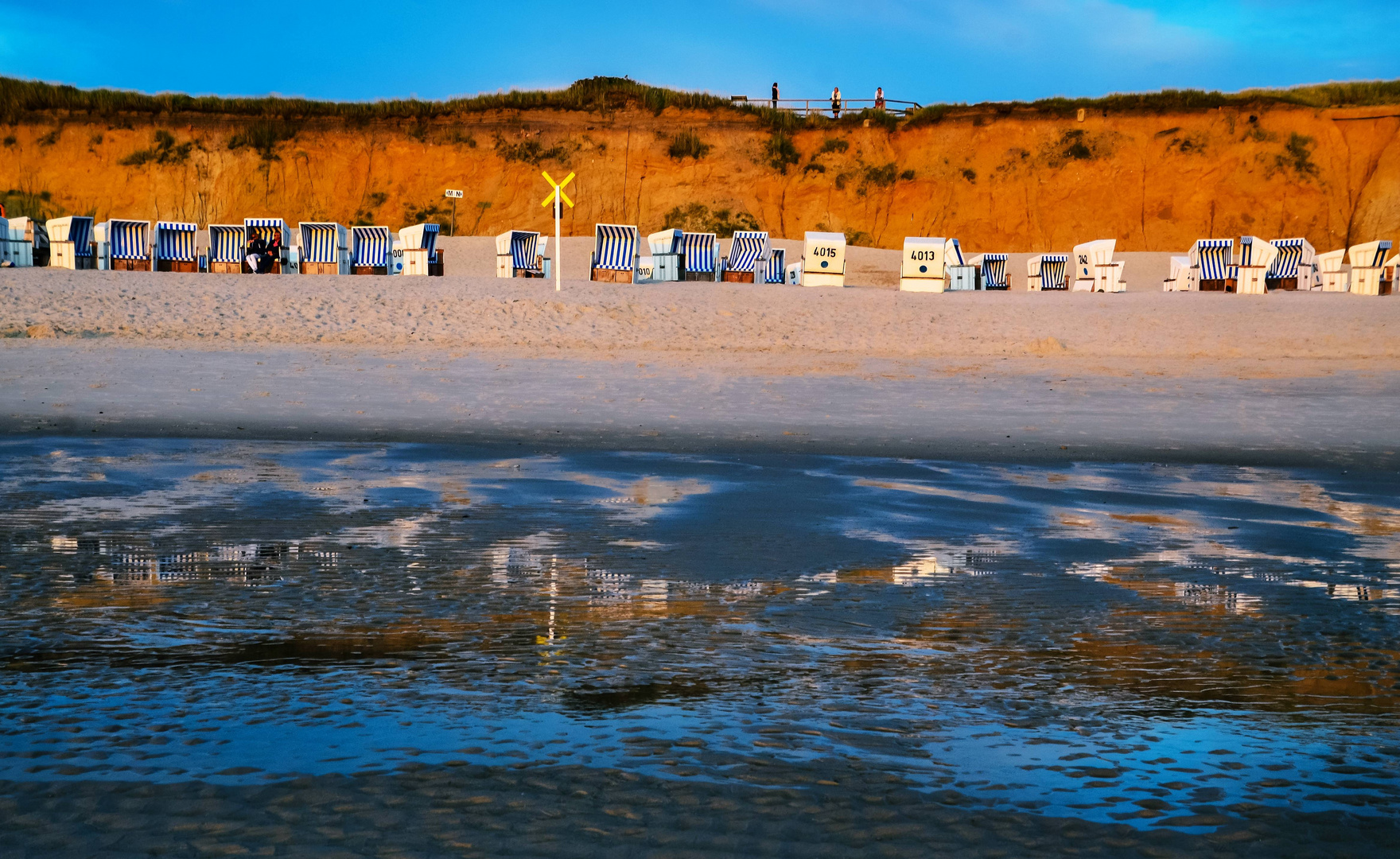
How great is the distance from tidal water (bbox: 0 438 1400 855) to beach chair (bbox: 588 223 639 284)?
55.9ft

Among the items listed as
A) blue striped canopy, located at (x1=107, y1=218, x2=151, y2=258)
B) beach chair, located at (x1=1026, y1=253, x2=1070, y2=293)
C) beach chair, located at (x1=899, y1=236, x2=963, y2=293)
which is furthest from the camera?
beach chair, located at (x1=1026, y1=253, x2=1070, y2=293)

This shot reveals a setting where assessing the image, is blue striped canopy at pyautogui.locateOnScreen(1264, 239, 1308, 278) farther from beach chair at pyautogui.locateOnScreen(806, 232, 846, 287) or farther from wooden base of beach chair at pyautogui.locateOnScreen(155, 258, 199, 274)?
wooden base of beach chair at pyautogui.locateOnScreen(155, 258, 199, 274)

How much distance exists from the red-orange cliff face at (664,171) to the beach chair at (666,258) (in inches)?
1001

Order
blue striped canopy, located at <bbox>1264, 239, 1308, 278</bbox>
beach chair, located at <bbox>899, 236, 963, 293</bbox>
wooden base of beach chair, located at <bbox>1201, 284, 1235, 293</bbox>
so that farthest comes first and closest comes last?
blue striped canopy, located at <bbox>1264, 239, 1308, 278</bbox>
wooden base of beach chair, located at <bbox>1201, 284, 1235, 293</bbox>
beach chair, located at <bbox>899, 236, 963, 293</bbox>

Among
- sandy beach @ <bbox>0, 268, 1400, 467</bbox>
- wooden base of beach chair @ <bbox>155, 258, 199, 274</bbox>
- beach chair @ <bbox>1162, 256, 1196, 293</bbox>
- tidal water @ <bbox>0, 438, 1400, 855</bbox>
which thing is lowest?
tidal water @ <bbox>0, 438, 1400, 855</bbox>

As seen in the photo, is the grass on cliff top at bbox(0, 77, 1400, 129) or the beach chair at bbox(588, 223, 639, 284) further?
the grass on cliff top at bbox(0, 77, 1400, 129)

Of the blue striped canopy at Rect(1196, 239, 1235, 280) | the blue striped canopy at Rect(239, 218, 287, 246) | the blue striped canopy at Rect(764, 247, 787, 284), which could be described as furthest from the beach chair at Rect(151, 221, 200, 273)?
the blue striped canopy at Rect(1196, 239, 1235, 280)

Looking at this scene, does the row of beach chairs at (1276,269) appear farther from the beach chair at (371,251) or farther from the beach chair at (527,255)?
the beach chair at (371,251)

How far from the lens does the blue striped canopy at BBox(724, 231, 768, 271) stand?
25.5 metres

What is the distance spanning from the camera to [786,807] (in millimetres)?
2541

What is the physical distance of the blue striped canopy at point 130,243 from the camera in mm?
25031

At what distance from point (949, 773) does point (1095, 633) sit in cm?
151

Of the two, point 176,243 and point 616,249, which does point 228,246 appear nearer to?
point 176,243

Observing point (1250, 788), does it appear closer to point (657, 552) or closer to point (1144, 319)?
point (657, 552)
